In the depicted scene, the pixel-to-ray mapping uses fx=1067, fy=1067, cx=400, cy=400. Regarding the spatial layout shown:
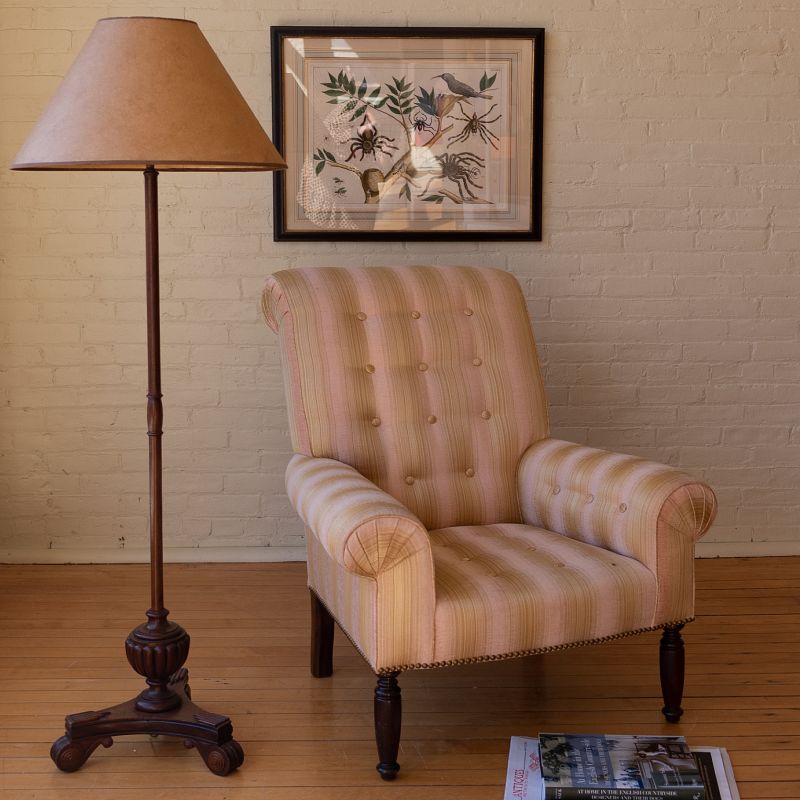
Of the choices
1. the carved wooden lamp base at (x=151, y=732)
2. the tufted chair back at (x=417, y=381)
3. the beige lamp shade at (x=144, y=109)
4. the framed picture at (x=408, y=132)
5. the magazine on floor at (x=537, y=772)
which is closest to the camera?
the beige lamp shade at (x=144, y=109)

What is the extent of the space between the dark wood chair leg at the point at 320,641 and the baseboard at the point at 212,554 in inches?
36.9

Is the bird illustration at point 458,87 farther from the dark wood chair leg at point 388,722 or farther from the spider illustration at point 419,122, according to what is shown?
the dark wood chair leg at point 388,722

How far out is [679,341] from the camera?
3428mm

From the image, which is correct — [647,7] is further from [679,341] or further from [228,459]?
[228,459]

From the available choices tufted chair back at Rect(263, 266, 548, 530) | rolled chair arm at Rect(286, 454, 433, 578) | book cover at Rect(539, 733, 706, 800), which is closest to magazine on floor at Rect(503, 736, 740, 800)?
book cover at Rect(539, 733, 706, 800)

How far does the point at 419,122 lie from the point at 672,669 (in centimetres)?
183

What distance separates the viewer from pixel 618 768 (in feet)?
6.47

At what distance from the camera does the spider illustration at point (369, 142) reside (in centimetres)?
326

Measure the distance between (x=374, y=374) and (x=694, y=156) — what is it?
1.48 meters

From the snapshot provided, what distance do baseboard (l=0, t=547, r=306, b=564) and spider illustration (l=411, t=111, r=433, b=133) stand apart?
1.38 metres

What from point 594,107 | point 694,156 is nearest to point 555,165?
point 594,107

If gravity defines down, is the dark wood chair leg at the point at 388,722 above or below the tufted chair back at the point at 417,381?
below

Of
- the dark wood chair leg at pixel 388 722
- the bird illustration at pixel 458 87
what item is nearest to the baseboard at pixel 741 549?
the bird illustration at pixel 458 87

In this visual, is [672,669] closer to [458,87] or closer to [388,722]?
[388,722]
